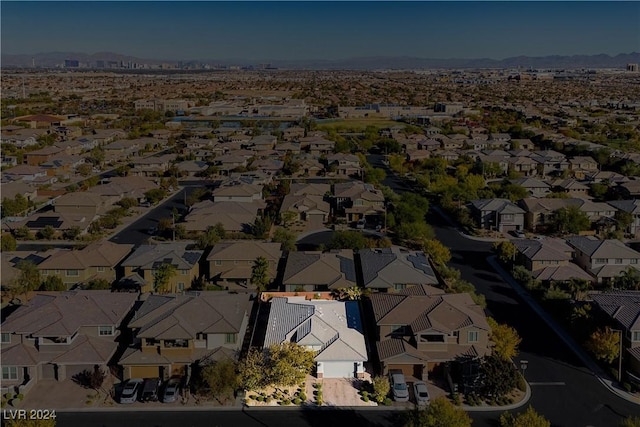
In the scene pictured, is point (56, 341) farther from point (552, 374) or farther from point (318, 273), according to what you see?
point (552, 374)

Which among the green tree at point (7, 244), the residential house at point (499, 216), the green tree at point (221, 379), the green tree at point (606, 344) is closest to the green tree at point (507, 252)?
the residential house at point (499, 216)

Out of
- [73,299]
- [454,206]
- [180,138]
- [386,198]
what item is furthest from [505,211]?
[180,138]

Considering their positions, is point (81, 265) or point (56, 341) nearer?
point (56, 341)

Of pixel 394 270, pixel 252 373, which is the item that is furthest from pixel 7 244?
pixel 394 270

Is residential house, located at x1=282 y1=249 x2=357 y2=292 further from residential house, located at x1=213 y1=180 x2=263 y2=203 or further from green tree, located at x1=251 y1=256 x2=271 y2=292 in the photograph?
residential house, located at x1=213 y1=180 x2=263 y2=203

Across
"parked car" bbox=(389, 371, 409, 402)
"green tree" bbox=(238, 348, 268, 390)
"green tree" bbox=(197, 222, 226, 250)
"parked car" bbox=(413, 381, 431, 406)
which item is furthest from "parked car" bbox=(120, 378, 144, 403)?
"green tree" bbox=(197, 222, 226, 250)
